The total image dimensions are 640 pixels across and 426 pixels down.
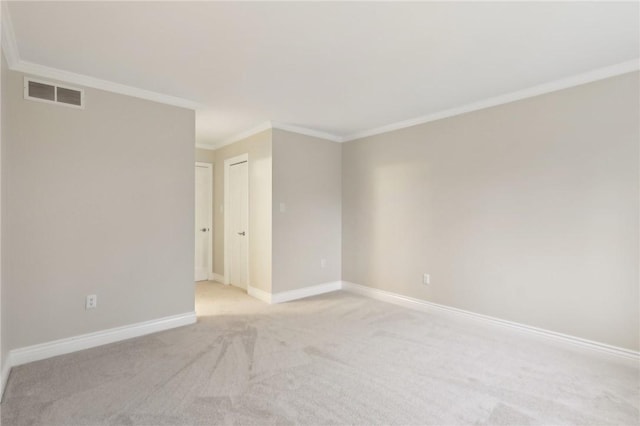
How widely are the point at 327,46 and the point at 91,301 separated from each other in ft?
9.88

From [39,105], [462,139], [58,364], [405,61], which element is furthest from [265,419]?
[462,139]

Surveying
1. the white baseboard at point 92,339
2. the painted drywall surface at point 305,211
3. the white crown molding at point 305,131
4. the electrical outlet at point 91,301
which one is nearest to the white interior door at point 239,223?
the painted drywall surface at point 305,211

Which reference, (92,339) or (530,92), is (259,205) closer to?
(92,339)

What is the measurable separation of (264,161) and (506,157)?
2963 millimetres

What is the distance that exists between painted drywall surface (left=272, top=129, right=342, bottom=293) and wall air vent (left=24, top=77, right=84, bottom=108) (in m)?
2.18

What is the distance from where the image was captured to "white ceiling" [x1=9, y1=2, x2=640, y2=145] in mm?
1984

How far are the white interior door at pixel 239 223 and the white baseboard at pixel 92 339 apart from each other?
5.23ft

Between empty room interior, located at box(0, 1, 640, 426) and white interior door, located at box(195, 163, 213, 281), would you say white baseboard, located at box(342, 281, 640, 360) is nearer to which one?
empty room interior, located at box(0, 1, 640, 426)

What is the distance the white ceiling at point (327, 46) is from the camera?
78.1 inches

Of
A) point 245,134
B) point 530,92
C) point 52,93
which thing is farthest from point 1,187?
point 530,92

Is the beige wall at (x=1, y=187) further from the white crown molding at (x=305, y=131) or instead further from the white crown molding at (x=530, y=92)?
the white crown molding at (x=530, y=92)

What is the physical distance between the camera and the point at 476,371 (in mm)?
2529

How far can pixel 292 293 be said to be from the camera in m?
4.59

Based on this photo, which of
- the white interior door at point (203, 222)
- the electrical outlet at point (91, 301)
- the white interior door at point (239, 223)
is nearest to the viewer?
the electrical outlet at point (91, 301)
